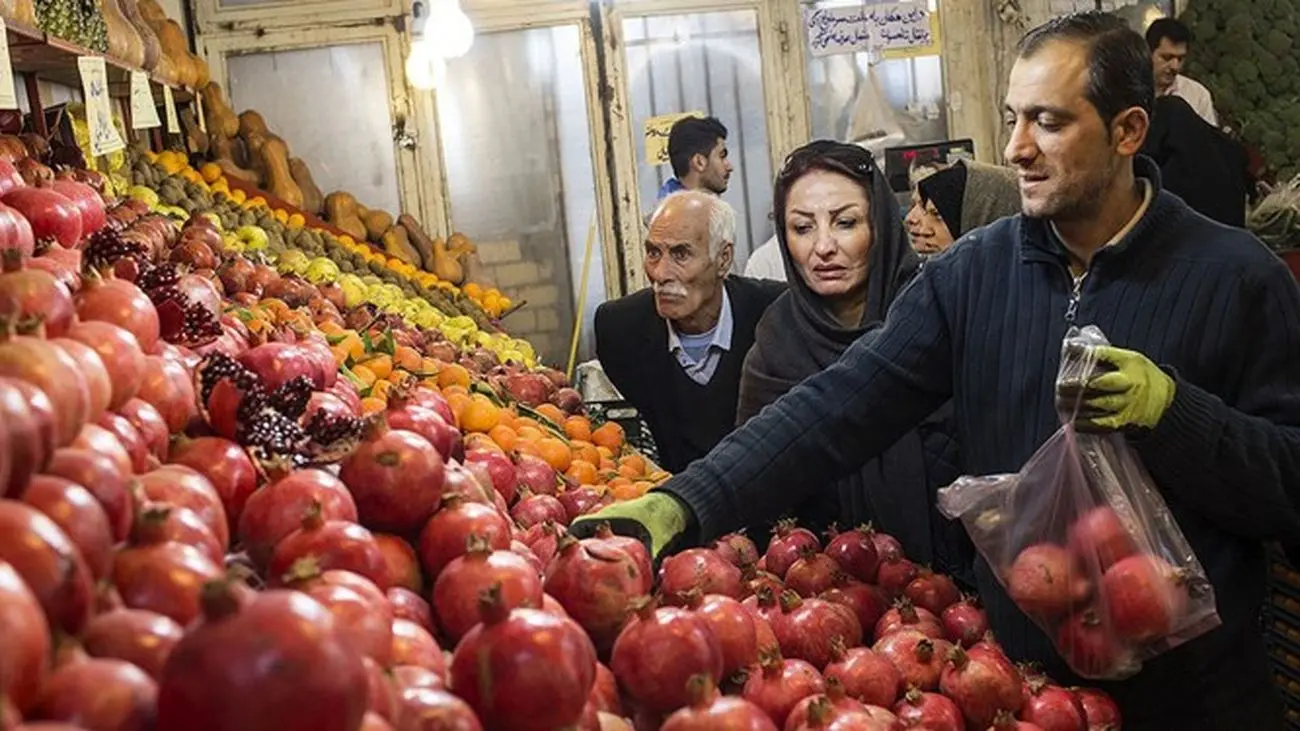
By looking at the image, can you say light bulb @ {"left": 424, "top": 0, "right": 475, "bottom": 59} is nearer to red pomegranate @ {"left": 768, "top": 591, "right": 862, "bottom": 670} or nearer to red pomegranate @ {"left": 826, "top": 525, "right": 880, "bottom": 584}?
red pomegranate @ {"left": 826, "top": 525, "right": 880, "bottom": 584}

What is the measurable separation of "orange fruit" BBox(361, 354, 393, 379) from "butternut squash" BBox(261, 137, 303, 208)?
4.19 meters

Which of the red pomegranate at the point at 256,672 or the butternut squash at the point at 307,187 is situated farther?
the butternut squash at the point at 307,187

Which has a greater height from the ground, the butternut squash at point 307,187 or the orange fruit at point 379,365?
the butternut squash at point 307,187

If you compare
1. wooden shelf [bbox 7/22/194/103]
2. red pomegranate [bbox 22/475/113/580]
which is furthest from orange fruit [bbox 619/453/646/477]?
red pomegranate [bbox 22/475/113/580]

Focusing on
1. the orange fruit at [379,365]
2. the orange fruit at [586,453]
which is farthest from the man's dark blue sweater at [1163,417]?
the orange fruit at [379,365]

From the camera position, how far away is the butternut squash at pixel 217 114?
7531 millimetres

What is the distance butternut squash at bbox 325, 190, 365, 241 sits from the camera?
7.42m

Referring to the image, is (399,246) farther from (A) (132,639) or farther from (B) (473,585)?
(A) (132,639)

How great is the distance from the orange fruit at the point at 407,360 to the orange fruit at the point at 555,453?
49 cm

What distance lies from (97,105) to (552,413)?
1489 millimetres

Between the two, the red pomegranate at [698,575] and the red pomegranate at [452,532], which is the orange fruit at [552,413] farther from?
the red pomegranate at [452,532]

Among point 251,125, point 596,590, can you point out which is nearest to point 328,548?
point 596,590

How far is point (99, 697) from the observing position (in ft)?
2.74

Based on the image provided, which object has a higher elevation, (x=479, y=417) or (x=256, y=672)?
(x=256, y=672)
